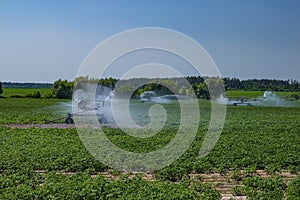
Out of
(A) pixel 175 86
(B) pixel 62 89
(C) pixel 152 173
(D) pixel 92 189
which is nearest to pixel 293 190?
(C) pixel 152 173

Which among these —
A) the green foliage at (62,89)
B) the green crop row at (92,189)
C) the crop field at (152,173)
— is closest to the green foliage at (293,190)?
the crop field at (152,173)

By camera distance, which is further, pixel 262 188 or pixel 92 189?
pixel 262 188

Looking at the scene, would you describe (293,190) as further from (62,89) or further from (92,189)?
(62,89)

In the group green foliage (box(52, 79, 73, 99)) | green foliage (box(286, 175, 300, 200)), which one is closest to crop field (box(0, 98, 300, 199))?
green foliage (box(286, 175, 300, 200))

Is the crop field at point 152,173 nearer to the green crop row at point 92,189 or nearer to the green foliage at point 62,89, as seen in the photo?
the green crop row at point 92,189

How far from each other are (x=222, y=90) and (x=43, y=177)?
41.1m

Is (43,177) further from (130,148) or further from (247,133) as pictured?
(247,133)

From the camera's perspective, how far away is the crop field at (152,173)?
286 inches

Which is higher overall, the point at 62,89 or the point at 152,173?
the point at 62,89

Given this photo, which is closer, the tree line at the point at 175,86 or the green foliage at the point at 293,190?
the green foliage at the point at 293,190

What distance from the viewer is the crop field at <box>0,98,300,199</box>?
23.8ft

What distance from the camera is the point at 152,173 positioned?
31.7ft

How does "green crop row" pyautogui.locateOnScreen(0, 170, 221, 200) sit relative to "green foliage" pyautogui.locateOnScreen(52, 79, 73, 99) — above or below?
below

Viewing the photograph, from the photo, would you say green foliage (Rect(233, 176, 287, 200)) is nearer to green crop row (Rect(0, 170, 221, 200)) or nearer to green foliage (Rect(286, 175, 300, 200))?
green foliage (Rect(286, 175, 300, 200))
